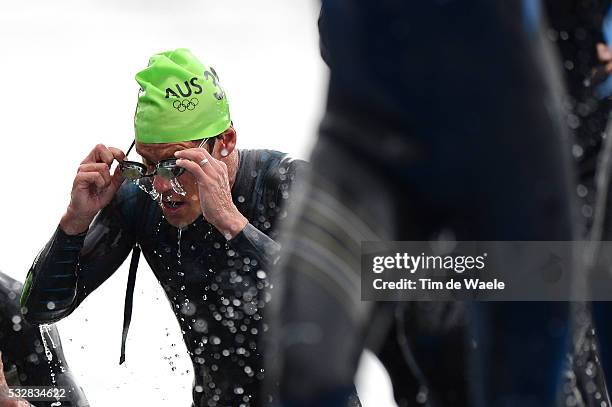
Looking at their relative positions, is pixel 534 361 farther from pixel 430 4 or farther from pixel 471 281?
pixel 430 4

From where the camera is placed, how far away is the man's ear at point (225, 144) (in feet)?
8.21

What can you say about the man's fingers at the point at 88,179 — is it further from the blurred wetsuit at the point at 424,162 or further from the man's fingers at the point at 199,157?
the blurred wetsuit at the point at 424,162

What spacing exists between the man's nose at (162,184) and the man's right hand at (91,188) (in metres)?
0.07

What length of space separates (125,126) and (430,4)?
123 inches

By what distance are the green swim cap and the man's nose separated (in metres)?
0.10

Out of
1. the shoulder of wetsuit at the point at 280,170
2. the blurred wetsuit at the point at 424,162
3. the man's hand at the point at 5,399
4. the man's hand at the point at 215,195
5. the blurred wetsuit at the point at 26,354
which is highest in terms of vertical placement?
the shoulder of wetsuit at the point at 280,170

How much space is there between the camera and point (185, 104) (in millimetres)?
2494

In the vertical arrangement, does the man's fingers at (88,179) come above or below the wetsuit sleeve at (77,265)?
above

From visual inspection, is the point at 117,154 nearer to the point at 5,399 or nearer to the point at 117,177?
the point at 117,177

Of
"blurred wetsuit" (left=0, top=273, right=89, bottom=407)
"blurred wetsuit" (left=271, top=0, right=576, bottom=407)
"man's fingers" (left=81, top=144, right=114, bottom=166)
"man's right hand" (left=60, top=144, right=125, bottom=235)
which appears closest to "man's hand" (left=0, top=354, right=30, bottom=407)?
"blurred wetsuit" (left=0, top=273, right=89, bottom=407)

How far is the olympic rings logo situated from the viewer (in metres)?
2.48

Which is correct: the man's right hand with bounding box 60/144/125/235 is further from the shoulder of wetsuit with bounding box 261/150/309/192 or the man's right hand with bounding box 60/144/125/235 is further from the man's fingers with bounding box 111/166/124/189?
the shoulder of wetsuit with bounding box 261/150/309/192

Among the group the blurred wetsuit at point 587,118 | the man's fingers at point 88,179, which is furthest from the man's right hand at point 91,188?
the blurred wetsuit at point 587,118

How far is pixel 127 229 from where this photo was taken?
251cm
